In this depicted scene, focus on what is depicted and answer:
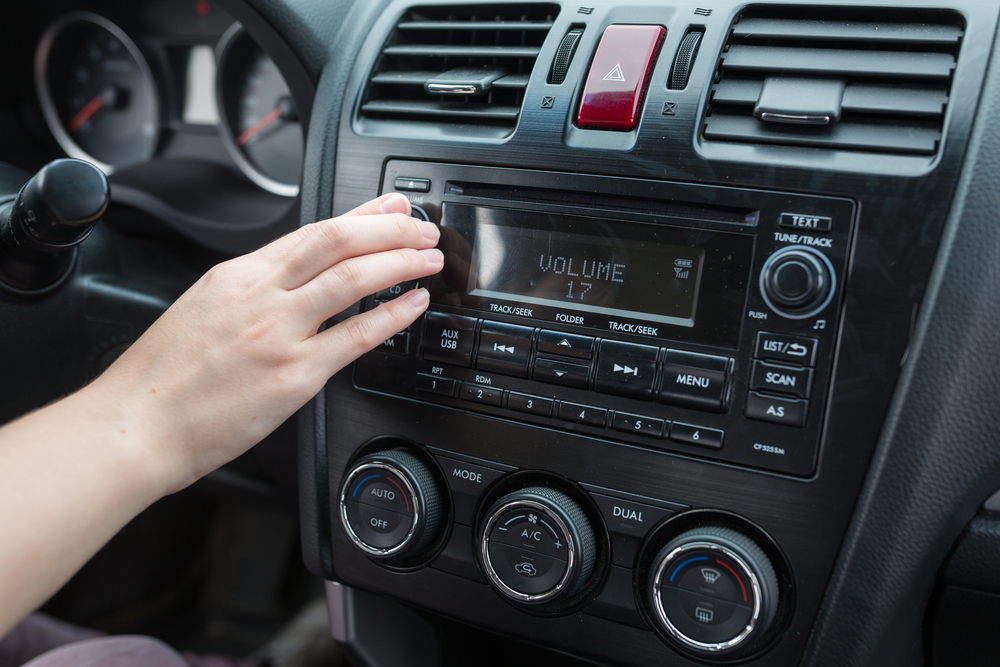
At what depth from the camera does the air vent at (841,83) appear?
68cm

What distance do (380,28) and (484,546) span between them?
0.70 meters

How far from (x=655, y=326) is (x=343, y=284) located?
0.33 meters

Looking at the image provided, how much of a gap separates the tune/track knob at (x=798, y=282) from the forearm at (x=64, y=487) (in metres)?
0.62

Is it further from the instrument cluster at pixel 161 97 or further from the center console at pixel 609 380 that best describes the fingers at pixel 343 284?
the instrument cluster at pixel 161 97

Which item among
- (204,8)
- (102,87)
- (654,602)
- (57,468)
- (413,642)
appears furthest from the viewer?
(102,87)

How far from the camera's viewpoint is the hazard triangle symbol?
0.78 metres

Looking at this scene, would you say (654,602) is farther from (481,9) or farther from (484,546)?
(481,9)

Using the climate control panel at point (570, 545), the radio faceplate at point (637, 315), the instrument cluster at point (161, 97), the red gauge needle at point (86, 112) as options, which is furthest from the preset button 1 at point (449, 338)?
the red gauge needle at point (86, 112)

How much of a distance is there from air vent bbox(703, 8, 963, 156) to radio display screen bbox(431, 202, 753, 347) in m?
0.12

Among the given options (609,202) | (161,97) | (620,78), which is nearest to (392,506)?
(609,202)

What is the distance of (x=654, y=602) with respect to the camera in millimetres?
715

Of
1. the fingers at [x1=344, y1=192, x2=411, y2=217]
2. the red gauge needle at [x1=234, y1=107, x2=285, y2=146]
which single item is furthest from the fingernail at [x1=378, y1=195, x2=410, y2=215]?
the red gauge needle at [x1=234, y1=107, x2=285, y2=146]

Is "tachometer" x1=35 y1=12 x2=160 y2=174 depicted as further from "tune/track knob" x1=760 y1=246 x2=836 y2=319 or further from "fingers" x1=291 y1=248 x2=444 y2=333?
"tune/track knob" x1=760 y1=246 x2=836 y2=319

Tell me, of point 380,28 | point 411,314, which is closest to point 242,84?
point 380,28
